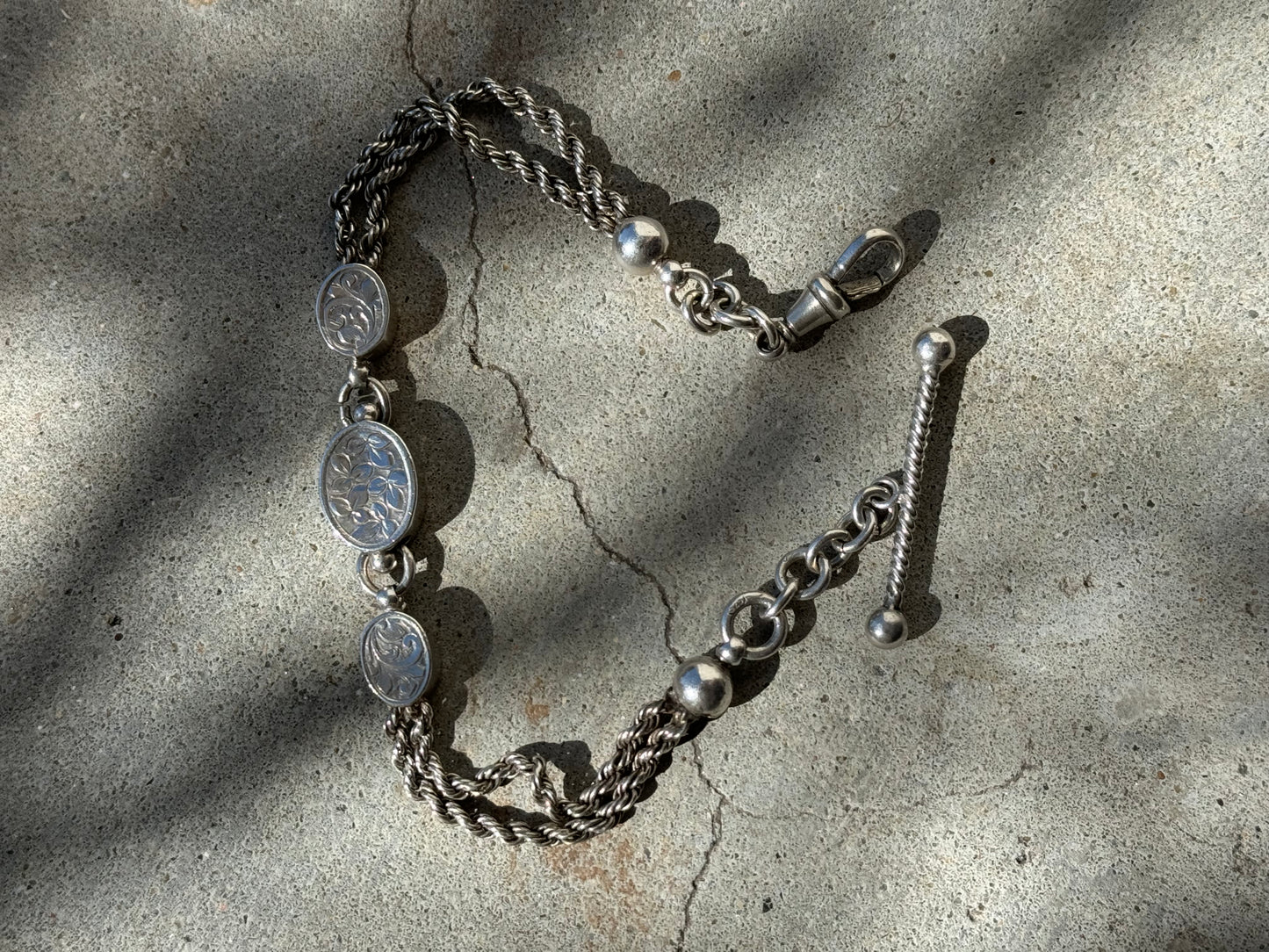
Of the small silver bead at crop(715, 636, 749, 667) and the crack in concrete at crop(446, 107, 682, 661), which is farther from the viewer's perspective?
the crack in concrete at crop(446, 107, 682, 661)

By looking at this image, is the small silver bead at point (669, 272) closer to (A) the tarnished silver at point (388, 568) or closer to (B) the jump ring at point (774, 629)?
(B) the jump ring at point (774, 629)

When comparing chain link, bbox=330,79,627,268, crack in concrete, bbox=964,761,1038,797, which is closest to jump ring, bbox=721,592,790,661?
crack in concrete, bbox=964,761,1038,797

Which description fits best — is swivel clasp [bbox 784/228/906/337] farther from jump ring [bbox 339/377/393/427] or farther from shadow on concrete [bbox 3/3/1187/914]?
jump ring [bbox 339/377/393/427]

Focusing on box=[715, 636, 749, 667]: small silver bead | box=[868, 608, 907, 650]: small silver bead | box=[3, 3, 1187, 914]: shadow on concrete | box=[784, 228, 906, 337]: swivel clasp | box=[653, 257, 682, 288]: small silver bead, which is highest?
box=[784, 228, 906, 337]: swivel clasp

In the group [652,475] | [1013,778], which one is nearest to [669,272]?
[652,475]

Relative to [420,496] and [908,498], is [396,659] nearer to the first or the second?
[420,496]

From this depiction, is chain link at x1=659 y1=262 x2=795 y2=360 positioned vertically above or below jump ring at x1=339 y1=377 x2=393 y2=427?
above
